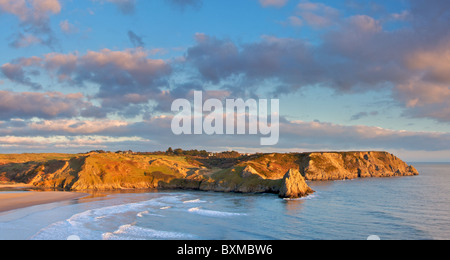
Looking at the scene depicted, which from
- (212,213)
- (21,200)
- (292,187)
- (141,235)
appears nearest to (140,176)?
(21,200)

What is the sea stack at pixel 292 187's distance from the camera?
50875mm

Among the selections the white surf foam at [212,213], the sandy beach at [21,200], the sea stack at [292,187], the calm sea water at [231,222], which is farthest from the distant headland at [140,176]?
the white surf foam at [212,213]

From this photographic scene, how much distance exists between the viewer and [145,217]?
32.6m

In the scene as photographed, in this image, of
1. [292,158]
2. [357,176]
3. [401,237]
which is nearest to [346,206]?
[401,237]

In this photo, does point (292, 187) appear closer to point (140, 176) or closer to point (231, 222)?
point (231, 222)

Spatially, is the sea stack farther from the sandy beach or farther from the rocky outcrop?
the rocky outcrop

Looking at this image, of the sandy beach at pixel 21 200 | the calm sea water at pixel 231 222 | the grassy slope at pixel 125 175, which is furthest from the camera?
the grassy slope at pixel 125 175

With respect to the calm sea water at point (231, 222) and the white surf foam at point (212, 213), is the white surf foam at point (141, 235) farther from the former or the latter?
the white surf foam at point (212, 213)

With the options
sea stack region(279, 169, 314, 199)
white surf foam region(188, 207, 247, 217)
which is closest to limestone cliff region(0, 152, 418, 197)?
sea stack region(279, 169, 314, 199)

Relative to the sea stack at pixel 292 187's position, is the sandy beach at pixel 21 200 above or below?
below
